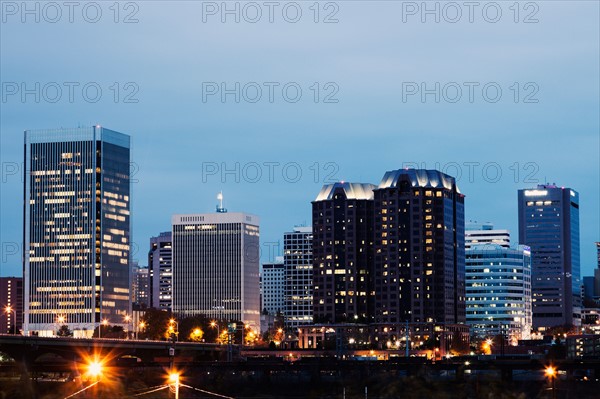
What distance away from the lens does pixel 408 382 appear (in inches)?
6275

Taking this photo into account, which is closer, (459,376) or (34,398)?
(34,398)

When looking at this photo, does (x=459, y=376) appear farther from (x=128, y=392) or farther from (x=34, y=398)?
(x=34, y=398)

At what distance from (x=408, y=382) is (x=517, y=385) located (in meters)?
19.5

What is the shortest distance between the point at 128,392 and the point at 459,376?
172 feet

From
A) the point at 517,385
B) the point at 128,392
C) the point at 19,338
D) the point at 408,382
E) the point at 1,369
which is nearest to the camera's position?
the point at 128,392

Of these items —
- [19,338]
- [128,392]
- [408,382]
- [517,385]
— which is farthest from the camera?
[19,338]

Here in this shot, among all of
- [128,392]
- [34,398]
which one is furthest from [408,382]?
[34,398]

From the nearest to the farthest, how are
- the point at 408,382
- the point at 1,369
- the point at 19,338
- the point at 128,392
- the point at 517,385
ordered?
the point at 128,392 < the point at 408,382 < the point at 517,385 < the point at 1,369 < the point at 19,338

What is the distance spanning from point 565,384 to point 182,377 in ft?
180

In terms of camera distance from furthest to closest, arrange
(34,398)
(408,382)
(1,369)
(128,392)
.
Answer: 1. (1,369)
2. (408,382)
3. (128,392)
4. (34,398)

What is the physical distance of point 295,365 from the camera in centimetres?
19250

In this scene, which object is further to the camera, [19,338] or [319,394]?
[19,338]

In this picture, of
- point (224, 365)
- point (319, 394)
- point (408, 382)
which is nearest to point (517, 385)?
point (408, 382)

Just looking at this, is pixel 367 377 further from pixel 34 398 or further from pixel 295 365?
pixel 34 398
